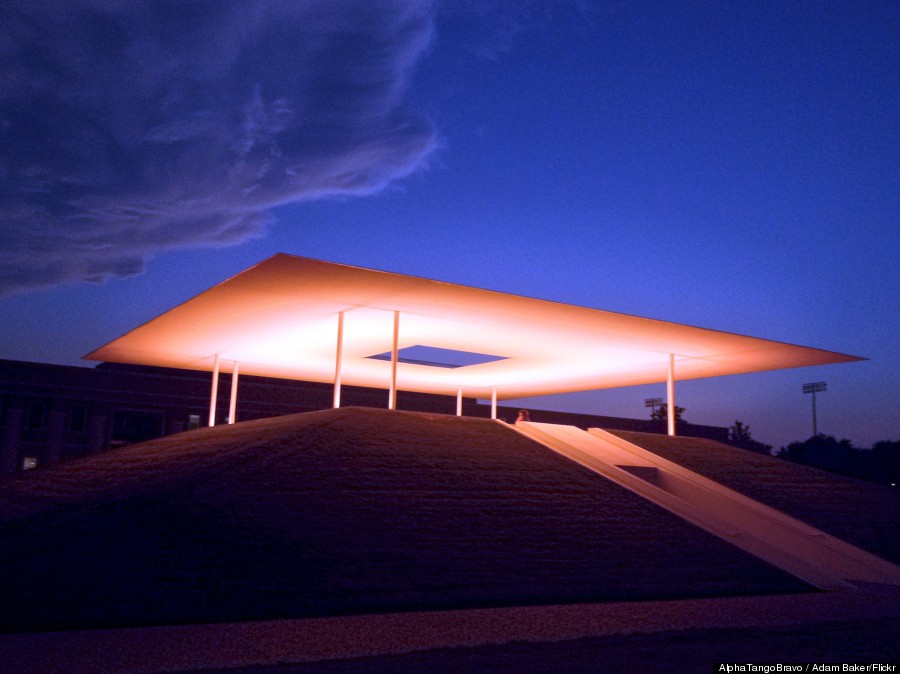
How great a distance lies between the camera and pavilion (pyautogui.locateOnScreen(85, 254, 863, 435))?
44.2ft

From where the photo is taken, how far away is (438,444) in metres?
13.1

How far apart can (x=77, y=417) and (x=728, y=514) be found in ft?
80.7

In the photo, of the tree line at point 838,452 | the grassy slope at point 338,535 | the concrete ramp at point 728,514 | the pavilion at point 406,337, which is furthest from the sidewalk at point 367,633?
the tree line at point 838,452

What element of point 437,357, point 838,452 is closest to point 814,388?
point 838,452

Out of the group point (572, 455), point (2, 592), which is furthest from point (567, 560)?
point (2, 592)

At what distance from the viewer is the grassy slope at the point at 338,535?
7461 mm

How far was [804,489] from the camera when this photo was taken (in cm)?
1619

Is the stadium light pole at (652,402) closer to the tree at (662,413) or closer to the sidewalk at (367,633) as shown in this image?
the tree at (662,413)

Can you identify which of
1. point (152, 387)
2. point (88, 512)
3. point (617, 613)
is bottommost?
point (617, 613)

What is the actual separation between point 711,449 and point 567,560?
9.69 metres

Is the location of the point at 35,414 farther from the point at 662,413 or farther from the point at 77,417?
the point at 662,413

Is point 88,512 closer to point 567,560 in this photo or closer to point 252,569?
point 252,569

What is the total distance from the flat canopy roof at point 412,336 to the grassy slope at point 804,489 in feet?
8.12

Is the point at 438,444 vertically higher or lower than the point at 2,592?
higher
